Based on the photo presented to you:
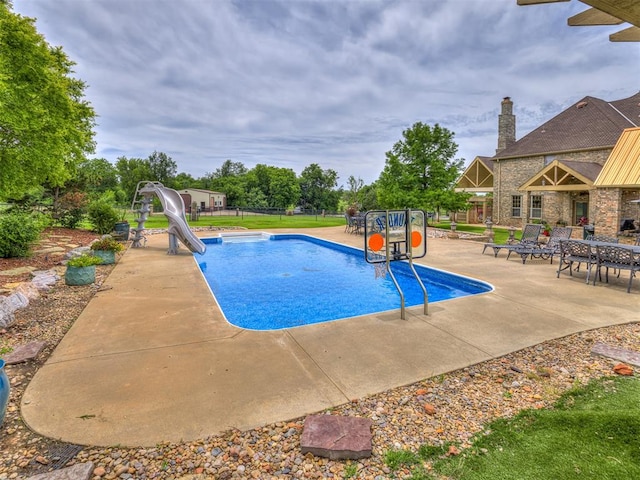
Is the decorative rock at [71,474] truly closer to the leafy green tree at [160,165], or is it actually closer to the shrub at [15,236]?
the shrub at [15,236]

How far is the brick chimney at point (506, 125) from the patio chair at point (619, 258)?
19710mm

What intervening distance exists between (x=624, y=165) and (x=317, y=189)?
45.0m

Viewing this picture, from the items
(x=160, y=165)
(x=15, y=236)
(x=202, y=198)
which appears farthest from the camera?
(x=160, y=165)

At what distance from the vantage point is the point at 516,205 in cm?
2216

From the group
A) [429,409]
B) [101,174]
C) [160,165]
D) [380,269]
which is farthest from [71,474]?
[160,165]

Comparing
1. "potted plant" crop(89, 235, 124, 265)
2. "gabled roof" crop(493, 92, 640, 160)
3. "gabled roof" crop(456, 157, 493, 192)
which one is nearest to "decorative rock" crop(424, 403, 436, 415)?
"potted plant" crop(89, 235, 124, 265)

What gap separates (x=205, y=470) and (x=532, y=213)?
2351 cm

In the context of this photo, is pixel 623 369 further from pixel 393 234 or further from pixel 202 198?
pixel 202 198

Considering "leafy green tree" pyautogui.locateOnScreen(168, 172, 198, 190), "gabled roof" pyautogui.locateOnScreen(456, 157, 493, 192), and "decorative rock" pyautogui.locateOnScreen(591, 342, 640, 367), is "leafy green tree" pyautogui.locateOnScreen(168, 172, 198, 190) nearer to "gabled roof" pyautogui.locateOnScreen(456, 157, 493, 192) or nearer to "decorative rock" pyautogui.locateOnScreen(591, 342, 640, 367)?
"gabled roof" pyautogui.locateOnScreen(456, 157, 493, 192)

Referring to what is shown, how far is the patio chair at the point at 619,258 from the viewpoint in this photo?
6324 mm

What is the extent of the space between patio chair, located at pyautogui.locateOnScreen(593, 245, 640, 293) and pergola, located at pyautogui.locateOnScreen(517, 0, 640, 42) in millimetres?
6779

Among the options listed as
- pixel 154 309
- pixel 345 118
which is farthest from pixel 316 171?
pixel 154 309

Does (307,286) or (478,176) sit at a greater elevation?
(478,176)

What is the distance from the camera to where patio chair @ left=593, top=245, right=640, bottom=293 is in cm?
632
